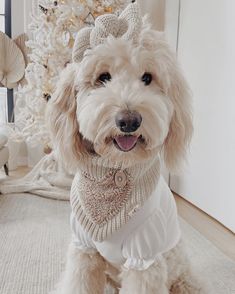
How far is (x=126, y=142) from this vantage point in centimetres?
90

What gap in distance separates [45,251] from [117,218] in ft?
2.65

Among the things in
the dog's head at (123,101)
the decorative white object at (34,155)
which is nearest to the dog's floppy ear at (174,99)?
the dog's head at (123,101)

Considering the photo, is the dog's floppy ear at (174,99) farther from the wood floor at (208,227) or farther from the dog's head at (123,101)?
the wood floor at (208,227)

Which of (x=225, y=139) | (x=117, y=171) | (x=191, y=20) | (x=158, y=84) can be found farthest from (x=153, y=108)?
(x=191, y=20)

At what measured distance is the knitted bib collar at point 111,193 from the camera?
39.4 inches

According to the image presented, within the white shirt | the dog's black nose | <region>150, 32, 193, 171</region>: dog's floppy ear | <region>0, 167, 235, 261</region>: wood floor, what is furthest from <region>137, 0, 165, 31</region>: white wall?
the dog's black nose

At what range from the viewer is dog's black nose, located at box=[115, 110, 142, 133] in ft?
2.73

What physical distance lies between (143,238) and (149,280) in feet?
0.36

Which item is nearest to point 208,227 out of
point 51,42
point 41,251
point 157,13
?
point 41,251

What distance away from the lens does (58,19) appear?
245 cm

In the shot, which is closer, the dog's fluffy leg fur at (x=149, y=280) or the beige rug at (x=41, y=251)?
the dog's fluffy leg fur at (x=149, y=280)

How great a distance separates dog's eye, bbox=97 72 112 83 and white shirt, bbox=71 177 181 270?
311 mm

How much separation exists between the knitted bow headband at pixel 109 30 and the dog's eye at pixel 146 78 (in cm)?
9

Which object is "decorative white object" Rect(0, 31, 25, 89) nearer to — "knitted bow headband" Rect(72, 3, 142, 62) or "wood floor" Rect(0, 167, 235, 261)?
"wood floor" Rect(0, 167, 235, 261)
